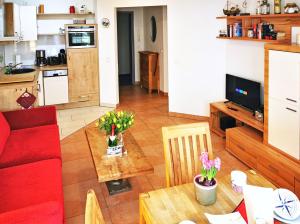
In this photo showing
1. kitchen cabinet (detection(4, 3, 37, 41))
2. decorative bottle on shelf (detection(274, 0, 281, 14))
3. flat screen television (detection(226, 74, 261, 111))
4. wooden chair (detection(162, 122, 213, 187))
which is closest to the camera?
wooden chair (detection(162, 122, 213, 187))

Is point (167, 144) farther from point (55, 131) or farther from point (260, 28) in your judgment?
point (260, 28)

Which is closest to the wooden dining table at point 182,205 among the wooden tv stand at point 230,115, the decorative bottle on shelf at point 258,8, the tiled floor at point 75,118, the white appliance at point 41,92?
the wooden tv stand at point 230,115

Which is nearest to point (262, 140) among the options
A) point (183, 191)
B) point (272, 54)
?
point (272, 54)

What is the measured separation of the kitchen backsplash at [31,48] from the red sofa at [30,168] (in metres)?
3.24

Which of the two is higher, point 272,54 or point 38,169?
point 272,54

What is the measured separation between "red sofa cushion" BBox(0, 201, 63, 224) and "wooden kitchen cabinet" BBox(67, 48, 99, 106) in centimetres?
527

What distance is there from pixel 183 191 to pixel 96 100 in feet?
17.8

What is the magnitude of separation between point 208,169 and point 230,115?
3108mm

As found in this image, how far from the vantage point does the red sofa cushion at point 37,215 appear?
1729 millimetres

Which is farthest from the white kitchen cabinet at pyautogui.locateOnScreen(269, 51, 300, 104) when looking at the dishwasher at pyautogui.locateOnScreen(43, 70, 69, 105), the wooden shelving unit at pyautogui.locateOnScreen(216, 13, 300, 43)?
the dishwasher at pyautogui.locateOnScreen(43, 70, 69, 105)

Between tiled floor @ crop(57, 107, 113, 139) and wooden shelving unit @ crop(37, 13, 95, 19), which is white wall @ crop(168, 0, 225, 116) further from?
wooden shelving unit @ crop(37, 13, 95, 19)

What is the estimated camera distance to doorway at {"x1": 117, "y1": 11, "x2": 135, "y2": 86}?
30.6 ft

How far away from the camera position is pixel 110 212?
3.13m

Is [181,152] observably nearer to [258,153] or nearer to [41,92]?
[258,153]
